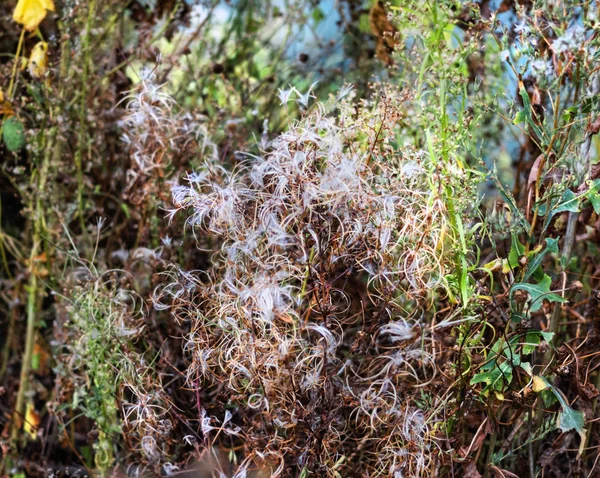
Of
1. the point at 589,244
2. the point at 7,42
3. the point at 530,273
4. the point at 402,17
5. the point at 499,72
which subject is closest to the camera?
the point at 530,273

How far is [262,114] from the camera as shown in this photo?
7.88 feet

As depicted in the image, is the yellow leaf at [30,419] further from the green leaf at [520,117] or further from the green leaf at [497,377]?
the green leaf at [520,117]

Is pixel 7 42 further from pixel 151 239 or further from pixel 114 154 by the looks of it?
pixel 151 239

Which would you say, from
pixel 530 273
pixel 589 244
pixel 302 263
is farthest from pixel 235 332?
pixel 589 244

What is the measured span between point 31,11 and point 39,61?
0.13 m

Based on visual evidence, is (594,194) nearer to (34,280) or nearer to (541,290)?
(541,290)

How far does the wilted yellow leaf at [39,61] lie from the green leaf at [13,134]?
0.17 m

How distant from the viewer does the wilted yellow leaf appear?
188 cm

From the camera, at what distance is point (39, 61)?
1.93 metres

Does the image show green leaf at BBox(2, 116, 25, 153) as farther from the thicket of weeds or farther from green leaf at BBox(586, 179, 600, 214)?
green leaf at BBox(586, 179, 600, 214)

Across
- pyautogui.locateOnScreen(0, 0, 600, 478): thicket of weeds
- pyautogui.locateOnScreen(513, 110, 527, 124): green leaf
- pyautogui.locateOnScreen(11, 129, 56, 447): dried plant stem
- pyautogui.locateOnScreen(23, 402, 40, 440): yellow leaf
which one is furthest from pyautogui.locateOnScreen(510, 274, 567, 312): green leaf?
pyautogui.locateOnScreen(23, 402, 40, 440): yellow leaf

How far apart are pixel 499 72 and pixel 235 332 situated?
4.20 feet

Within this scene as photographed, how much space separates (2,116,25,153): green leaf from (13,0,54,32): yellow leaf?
267 millimetres

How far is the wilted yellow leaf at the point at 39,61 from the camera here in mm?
1884
